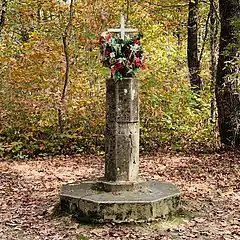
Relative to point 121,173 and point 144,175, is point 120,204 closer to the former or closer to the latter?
point 121,173

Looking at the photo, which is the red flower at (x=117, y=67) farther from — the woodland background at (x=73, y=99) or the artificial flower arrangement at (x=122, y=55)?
the woodland background at (x=73, y=99)

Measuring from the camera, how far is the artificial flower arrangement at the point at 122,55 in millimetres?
6016

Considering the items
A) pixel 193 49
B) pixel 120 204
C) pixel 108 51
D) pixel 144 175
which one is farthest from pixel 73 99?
pixel 120 204

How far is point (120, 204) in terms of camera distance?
5.60 metres

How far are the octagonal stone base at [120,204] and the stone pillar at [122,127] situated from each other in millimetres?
313

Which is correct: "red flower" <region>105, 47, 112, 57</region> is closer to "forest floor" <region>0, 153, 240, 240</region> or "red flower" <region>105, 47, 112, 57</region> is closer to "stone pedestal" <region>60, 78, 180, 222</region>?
"stone pedestal" <region>60, 78, 180, 222</region>

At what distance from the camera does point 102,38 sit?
6191 millimetres

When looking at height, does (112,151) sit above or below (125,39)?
below

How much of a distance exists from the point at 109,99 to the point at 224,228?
2.17 metres

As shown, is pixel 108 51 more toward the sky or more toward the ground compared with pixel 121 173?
more toward the sky

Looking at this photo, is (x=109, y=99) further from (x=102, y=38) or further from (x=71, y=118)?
(x=71, y=118)

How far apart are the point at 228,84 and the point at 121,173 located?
493 cm

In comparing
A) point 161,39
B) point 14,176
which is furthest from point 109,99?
point 161,39

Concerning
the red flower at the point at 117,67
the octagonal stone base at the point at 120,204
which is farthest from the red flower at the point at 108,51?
the octagonal stone base at the point at 120,204
